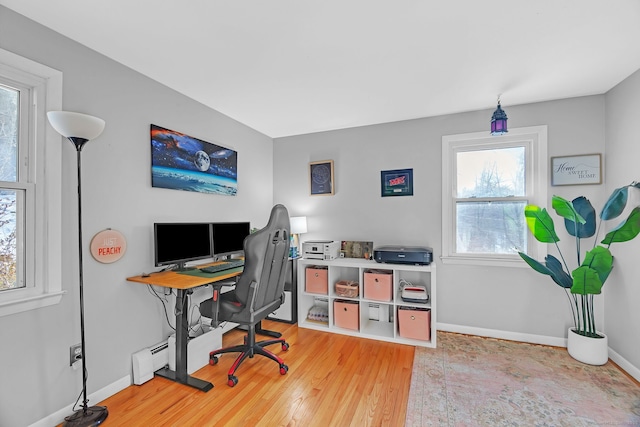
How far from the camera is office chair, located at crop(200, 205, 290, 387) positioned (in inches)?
80.7

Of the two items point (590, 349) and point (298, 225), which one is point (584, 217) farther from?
point (298, 225)

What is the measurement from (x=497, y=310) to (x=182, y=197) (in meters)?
3.24

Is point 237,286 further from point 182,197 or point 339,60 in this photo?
point 339,60

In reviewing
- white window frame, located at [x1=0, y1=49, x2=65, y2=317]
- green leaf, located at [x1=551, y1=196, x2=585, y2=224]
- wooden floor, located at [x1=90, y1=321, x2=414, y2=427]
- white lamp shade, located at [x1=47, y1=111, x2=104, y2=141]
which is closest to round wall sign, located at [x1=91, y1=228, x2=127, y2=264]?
white window frame, located at [x1=0, y1=49, x2=65, y2=317]

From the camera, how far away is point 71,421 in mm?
1616

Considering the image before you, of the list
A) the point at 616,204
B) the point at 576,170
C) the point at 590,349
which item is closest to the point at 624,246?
the point at 616,204

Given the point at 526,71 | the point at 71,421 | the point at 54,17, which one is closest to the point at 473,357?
the point at 526,71

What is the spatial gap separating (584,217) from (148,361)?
3.69 metres

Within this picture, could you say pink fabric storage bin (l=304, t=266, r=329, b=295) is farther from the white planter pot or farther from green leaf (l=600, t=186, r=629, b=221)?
green leaf (l=600, t=186, r=629, b=221)

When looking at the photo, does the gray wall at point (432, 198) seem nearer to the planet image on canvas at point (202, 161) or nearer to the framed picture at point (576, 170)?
the framed picture at point (576, 170)

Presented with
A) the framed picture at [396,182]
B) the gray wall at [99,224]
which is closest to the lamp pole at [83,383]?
the gray wall at [99,224]

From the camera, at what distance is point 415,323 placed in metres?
2.69

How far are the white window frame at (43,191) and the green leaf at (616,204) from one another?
12.6 ft

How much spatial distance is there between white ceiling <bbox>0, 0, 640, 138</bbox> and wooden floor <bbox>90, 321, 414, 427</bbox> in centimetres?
235
